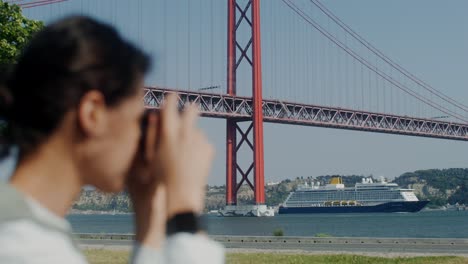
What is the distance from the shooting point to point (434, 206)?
10288 cm

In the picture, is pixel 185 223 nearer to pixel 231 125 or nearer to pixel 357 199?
pixel 231 125

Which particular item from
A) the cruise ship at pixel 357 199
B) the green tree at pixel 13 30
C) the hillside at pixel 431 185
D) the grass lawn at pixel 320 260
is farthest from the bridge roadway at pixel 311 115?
the hillside at pixel 431 185

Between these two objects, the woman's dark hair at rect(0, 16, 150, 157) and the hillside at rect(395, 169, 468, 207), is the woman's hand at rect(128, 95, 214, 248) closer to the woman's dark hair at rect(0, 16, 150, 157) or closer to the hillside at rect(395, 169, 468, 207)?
the woman's dark hair at rect(0, 16, 150, 157)

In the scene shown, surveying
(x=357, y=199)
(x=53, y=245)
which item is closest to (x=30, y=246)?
(x=53, y=245)

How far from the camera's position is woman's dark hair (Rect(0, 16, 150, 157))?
0.85 metres

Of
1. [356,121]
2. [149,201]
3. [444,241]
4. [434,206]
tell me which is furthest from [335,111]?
[434,206]

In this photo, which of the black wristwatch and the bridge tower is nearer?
the black wristwatch

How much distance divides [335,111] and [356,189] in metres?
30.2

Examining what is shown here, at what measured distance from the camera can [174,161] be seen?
90 centimetres

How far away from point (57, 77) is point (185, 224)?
22 cm

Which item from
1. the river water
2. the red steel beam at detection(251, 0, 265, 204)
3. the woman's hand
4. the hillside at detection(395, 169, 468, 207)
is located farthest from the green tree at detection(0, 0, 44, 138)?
the hillside at detection(395, 169, 468, 207)

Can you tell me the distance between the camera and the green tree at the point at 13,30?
8859 mm

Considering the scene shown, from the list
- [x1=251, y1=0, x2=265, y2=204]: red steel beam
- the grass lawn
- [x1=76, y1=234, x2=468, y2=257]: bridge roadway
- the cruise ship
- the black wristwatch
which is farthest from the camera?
the cruise ship

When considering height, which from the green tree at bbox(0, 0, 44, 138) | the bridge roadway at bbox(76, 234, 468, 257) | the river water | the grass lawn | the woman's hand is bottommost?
the river water
